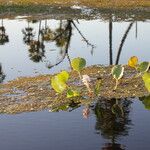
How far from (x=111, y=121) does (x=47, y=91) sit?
4373 millimetres

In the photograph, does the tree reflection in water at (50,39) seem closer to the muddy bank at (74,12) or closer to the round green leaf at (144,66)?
the muddy bank at (74,12)

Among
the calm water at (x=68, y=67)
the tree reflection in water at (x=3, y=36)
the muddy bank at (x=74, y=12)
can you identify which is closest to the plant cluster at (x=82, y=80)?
the calm water at (x=68, y=67)

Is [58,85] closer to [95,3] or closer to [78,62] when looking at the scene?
[78,62]

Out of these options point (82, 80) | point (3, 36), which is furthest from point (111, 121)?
point (3, 36)

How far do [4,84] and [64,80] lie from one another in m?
3.51

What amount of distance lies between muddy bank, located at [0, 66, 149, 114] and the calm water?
680 mm

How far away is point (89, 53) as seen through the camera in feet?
95.8

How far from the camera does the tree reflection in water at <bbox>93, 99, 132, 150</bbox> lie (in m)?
15.5

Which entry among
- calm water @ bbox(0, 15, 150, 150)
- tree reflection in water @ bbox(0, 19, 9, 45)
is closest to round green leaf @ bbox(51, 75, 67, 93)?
calm water @ bbox(0, 15, 150, 150)

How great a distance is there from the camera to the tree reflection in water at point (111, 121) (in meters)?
15.5

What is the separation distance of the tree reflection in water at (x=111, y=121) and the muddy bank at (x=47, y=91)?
28.5 inches

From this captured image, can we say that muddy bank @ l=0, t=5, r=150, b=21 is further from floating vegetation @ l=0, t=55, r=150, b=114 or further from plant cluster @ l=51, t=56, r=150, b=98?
plant cluster @ l=51, t=56, r=150, b=98

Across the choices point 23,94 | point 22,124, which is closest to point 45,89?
point 23,94

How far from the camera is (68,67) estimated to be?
26016mm
